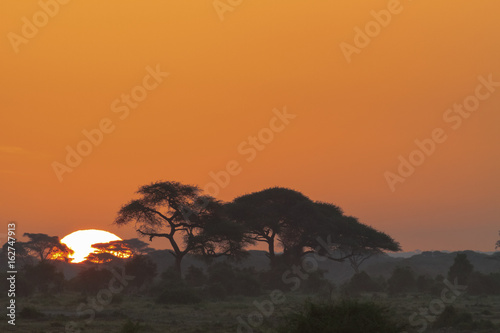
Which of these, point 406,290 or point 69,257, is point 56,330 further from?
point 69,257

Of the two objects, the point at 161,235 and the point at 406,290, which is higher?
the point at 161,235

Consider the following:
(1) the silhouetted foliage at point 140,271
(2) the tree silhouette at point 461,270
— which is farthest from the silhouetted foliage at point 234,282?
(2) the tree silhouette at point 461,270

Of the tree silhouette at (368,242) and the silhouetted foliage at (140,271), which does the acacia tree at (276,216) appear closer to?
the tree silhouette at (368,242)

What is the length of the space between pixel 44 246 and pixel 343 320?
98376 millimetres

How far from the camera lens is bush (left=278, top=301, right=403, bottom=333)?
17.7m

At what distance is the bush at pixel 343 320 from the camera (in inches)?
696

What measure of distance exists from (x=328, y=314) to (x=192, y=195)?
2158 inches

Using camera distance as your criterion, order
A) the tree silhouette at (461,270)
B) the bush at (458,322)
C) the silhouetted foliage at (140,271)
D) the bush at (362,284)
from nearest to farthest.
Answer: the bush at (458,322)
the silhouetted foliage at (140,271)
the tree silhouette at (461,270)
the bush at (362,284)

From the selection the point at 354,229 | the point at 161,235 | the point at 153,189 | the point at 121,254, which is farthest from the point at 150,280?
the point at 121,254

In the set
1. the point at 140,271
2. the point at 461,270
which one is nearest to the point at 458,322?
the point at 461,270

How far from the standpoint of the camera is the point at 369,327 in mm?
17672

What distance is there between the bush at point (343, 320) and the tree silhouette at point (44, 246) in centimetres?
9556

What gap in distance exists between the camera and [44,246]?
108m

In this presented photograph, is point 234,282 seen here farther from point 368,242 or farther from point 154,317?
point 154,317
